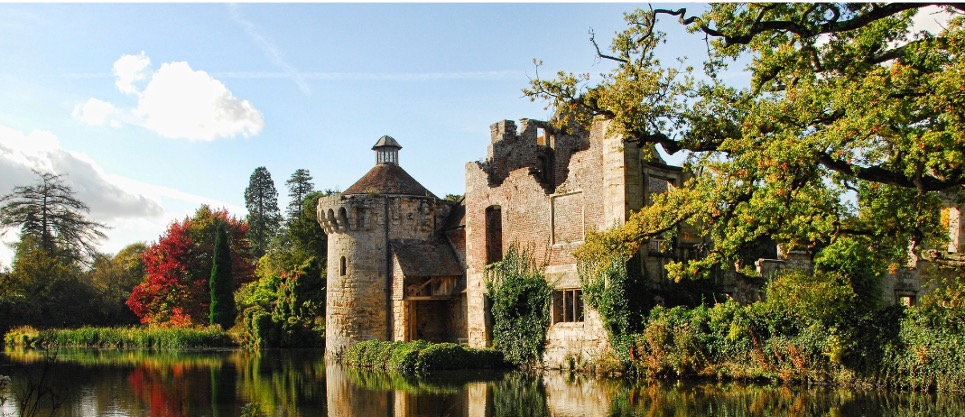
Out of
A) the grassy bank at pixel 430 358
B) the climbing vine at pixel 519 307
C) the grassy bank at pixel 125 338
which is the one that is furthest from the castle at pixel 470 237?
the grassy bank at pixel 125 338

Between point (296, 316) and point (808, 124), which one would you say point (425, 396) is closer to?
point (808, 124)

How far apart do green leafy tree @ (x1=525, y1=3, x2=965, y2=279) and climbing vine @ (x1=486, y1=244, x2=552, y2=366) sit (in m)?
7.18

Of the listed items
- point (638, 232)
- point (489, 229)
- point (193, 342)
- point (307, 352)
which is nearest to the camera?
point (638, 232)

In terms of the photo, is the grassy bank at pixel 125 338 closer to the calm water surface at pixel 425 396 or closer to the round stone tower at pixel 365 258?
the round stone tower at pixel 365 258

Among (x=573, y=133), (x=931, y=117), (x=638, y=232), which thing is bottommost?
(x=638, y=232)

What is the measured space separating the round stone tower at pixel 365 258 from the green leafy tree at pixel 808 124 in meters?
14.9

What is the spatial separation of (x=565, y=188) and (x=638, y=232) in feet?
21.4

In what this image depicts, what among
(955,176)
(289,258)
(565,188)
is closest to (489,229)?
(565,188)

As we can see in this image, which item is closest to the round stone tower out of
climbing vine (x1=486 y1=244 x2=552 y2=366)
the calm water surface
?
the calm water surface

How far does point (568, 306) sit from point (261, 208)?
5756cm

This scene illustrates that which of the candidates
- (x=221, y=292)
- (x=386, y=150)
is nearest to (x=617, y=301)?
(x=386, y=150)

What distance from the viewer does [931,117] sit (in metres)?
13.8

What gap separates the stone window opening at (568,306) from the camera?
78.0ft

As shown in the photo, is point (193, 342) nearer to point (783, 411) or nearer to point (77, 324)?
point (77, 324)
